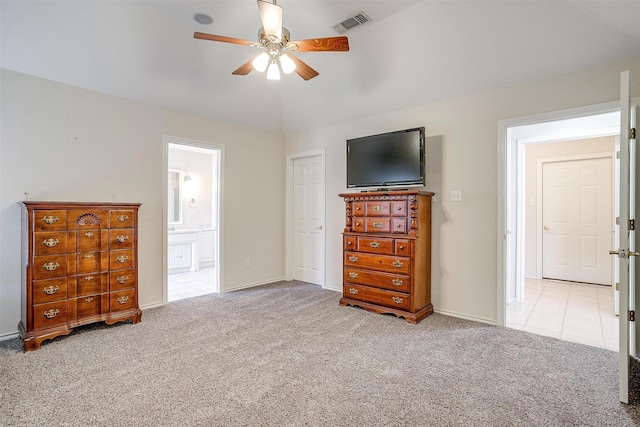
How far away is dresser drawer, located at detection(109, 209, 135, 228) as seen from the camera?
3121mm

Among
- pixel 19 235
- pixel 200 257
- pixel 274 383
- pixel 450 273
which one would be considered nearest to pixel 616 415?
pixel 450 273

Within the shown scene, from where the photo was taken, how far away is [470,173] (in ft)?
11.1

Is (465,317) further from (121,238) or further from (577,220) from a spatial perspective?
(121,238)

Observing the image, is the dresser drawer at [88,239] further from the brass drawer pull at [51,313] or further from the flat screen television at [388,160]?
the flat screen television at [388,160]

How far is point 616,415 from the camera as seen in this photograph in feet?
5.94

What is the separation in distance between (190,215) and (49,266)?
390 centimetres

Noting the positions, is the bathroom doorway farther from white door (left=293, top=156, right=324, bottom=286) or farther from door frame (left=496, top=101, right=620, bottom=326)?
door frame (left=496, top=101, right=620, bottom=326)

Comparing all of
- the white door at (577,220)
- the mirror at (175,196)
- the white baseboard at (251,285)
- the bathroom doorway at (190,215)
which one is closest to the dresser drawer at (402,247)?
the white baseboard at (251,285)

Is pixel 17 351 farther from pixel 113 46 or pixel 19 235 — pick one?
pixel 113 46

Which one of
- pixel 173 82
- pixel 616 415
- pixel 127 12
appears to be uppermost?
pixel 127 12

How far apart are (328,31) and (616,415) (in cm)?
371

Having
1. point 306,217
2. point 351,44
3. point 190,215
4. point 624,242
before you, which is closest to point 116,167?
point 306,217

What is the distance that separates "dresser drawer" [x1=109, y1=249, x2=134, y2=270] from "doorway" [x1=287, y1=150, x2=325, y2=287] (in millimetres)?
2505

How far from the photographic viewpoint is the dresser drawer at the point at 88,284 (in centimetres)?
289
